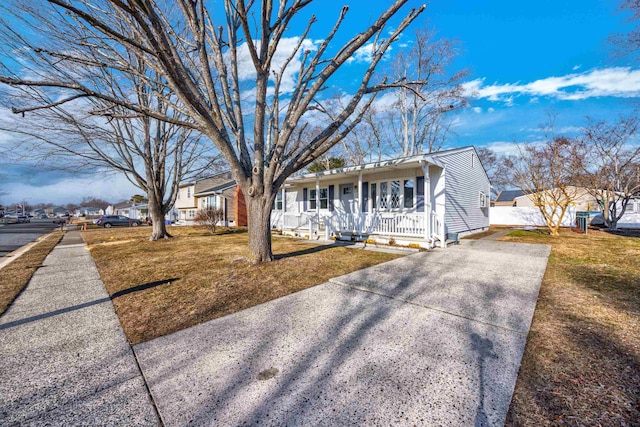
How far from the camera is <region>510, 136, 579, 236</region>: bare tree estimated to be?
494 inches

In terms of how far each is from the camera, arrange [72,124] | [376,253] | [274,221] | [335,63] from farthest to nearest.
A: 1. [274,221]
2. [72,124]
3. [376,253]
4. [335,63]

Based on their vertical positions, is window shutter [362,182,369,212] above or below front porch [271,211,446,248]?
above

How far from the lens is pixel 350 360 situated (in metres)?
2.40

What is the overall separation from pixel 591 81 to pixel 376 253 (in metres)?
15.6

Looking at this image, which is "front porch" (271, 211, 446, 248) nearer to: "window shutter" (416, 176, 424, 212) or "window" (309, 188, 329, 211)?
"window" (309, 188, 329, 211)

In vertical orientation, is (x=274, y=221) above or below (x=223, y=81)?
below

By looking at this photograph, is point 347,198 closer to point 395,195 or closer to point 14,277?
point 395,195

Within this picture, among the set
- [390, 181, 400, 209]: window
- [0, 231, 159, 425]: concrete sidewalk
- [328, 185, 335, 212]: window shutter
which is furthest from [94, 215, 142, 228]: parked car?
[390, 181, 400, 209]: window

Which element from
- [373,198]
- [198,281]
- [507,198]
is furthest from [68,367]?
[507,198]

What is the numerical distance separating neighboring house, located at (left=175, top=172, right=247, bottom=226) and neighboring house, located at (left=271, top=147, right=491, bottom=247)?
8.74 meters

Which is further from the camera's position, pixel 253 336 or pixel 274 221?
pixel 274 221

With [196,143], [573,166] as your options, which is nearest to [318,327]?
[196,143]

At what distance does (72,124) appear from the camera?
9719mm

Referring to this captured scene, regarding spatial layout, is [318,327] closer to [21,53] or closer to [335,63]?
[335,63]
